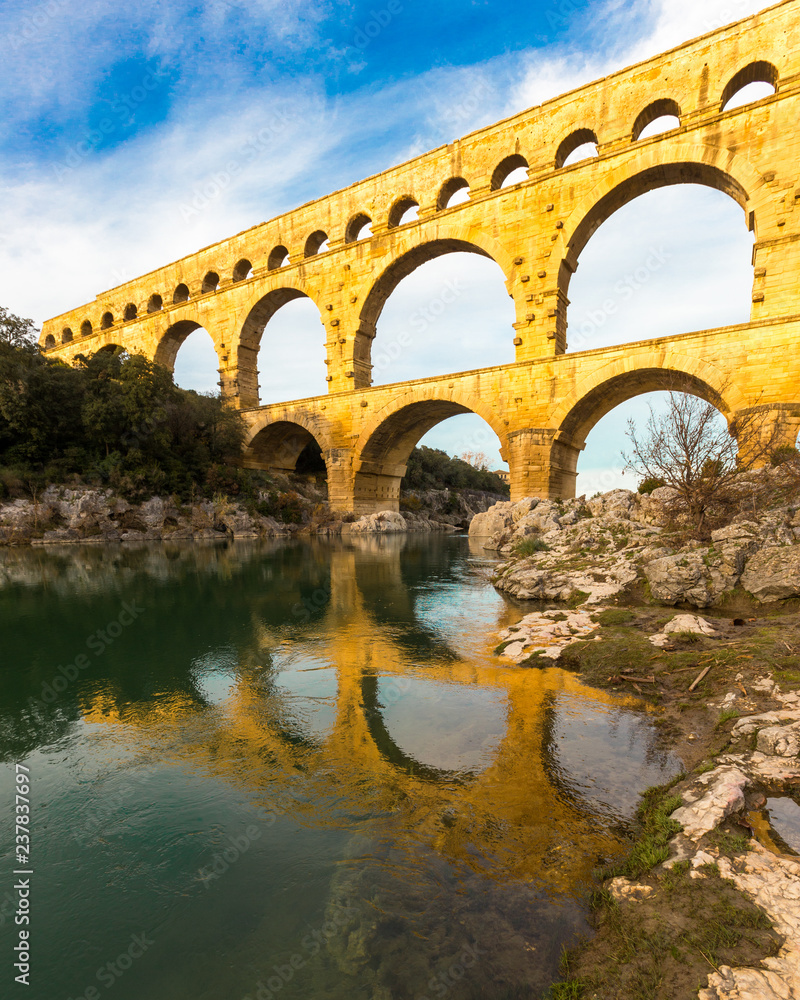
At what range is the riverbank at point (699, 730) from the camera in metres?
1.69

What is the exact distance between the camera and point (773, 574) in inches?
238

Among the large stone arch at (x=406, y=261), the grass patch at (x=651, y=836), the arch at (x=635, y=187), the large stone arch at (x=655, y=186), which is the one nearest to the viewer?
the grass patch at (x=651, y=836)

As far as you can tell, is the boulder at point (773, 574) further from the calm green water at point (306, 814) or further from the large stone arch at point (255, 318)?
the large stone arch at point (255, 318)

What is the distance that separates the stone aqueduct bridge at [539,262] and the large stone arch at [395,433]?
0.28ft

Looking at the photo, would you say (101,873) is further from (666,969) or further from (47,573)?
(47,573)

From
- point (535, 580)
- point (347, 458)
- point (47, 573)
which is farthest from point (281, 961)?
point (347, 458)

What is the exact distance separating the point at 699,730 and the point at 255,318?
1177 inches

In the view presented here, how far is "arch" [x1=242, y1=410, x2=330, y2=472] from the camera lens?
82.8ft

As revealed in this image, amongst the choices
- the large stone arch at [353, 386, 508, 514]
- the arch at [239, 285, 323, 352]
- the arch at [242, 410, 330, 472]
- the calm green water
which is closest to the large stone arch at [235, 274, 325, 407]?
the arch at [239, 285, 323, 352]

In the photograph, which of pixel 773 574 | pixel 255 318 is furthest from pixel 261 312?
pixel 773 574

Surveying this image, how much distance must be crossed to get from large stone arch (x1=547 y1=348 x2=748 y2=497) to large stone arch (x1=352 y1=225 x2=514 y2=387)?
5.91 meters

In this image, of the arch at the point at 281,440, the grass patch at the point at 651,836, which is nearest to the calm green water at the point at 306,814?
the grass patch at the point at 651,836

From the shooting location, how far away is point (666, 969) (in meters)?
1.67

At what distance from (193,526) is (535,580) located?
20.2m
